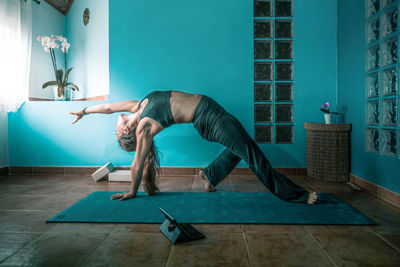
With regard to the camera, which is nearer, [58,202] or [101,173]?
[58,202]

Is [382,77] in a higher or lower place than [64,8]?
lower

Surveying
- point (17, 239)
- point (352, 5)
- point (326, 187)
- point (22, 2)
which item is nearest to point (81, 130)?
point (22, 2)

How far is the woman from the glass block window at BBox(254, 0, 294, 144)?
1.11 m

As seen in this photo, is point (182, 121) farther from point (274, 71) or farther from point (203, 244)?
point (274, 71)

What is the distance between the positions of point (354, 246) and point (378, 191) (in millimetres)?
1129

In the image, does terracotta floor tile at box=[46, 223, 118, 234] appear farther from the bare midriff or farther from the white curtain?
the white curtain

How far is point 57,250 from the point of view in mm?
1398

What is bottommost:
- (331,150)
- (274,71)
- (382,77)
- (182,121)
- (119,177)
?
(119,177)

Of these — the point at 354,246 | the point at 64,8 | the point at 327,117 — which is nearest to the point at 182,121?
the point at 354,246

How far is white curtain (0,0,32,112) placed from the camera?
10.0ft

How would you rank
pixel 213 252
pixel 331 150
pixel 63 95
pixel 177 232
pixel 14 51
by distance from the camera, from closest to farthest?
pixel 213 252 < pixel 177 232 < pixel 331 150 < pixel 14 51 < pixel 63 95

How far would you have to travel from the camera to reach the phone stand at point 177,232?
1.48 m

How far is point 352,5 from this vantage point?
9.20 feet

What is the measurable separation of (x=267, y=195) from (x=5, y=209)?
2072 mm
